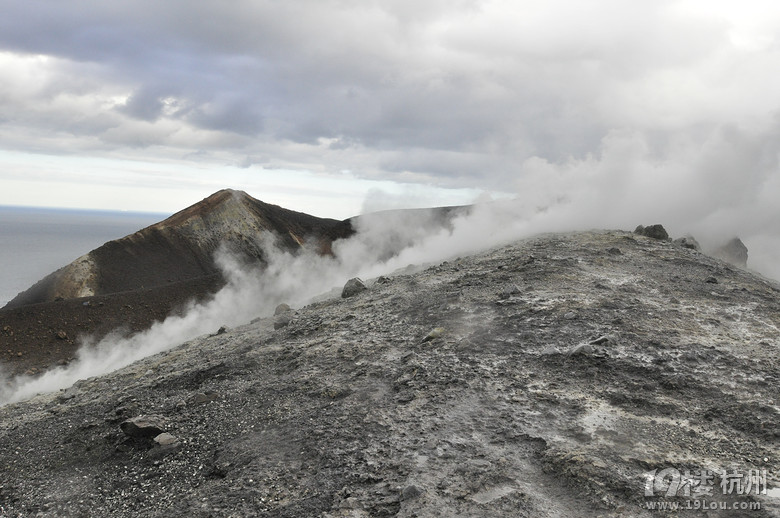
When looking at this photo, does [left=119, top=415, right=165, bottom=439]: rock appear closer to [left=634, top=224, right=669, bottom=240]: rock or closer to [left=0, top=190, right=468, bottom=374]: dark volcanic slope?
[left=0, top=190, right=468, bottom=374]: dark volcanic slope

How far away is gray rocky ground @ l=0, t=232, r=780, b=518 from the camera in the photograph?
17.3 ft

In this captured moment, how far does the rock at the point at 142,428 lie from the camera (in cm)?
690

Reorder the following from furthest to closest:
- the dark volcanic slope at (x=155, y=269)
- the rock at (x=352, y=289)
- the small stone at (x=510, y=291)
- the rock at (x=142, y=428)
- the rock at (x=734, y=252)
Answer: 1. the rock at (x=734, y=252)
2. the dark volcanic slope at (x=155, y=269)
3. the rock at (x=352, y=289)
4. the small stone at (x=510, y=291)
5. the rock at (x=142, y=428)

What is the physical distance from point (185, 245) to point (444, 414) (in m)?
27.3

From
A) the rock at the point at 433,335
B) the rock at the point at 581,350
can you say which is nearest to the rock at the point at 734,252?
the rock at the point at 581,350

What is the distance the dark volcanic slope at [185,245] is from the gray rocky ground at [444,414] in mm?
16527

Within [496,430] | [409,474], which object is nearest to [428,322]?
[496,430]

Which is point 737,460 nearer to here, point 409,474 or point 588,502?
point 588,502

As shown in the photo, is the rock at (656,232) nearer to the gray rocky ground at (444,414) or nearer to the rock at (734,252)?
the gray rocky ground at (444,414)

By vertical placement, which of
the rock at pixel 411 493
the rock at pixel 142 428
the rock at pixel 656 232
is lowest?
the rock at pixel 411 493

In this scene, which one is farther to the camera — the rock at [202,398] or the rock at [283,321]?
the rock at [283,321]

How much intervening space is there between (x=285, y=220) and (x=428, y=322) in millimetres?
26468

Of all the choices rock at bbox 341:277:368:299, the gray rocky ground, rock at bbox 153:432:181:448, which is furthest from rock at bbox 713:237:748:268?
rock at bbox 153:432:181:448

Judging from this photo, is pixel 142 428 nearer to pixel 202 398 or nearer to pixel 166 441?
pixel 166 441
